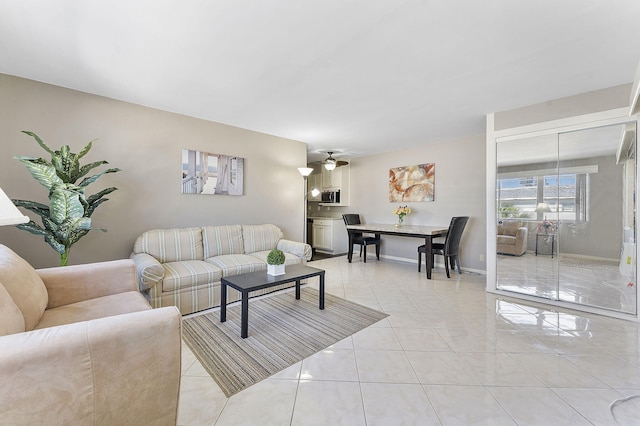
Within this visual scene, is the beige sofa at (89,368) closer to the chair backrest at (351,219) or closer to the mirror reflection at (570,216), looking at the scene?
the mirror reflection at (570,216)

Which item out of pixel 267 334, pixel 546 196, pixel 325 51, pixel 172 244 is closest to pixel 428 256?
pixel 546 196

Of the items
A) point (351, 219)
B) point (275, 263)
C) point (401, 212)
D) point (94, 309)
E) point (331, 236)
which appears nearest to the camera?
point (94, 309)

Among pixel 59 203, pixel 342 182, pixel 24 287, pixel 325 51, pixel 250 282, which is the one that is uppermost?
pixel 325 51

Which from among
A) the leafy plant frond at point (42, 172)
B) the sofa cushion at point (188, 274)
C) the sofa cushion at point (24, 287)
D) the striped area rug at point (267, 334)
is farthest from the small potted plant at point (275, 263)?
the leafy plant frond at point (42, 172)

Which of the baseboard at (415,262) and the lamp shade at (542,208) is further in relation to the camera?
the baseboard at (415,262)

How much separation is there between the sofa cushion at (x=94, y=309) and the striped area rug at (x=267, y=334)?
60 cm

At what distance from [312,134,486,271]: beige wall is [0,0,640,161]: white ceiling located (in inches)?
57.5

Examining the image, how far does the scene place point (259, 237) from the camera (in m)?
4.00

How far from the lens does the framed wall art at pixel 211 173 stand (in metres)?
3.62

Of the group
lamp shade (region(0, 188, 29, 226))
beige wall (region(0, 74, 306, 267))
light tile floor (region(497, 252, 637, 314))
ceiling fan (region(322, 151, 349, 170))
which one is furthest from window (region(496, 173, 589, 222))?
lamp shade (region(0, 188, 29, 226))

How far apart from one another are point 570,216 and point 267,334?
352 centimetres

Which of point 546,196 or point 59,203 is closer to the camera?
point 59,203

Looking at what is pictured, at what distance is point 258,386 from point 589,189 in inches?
149

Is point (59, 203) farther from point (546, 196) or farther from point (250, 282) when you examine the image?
point (546, 196)
